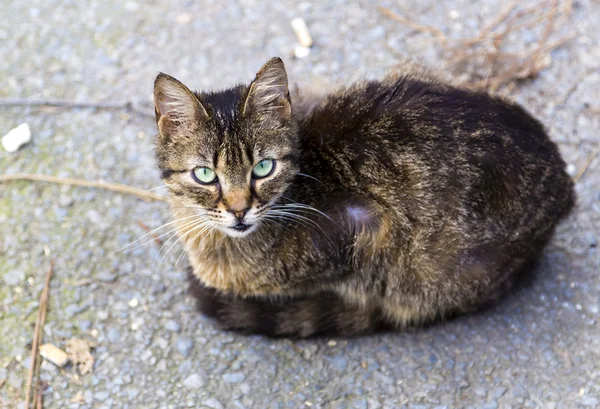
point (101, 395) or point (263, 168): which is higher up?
point (263, 168)

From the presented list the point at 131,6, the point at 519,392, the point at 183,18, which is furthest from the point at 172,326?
the point at 131,6

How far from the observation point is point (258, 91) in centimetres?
236

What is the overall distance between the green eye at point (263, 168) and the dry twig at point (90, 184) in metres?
1.02

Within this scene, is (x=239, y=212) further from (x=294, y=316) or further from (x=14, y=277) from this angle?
(x=14, y=277)

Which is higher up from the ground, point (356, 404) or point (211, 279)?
point (211, 279)

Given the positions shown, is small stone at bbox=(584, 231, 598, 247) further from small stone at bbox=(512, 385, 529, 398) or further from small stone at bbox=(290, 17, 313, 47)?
small stone at bbox=(290, 17, 313, 47)

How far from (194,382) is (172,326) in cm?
29

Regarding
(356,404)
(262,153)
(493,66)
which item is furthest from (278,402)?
(493,66)

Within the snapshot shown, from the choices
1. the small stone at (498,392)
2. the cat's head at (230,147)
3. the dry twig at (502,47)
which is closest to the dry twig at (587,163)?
the dry twig at (502,47)

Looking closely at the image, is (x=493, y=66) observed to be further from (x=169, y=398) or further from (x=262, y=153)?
(x=169, y=398)

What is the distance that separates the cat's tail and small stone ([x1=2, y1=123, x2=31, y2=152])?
1.45m

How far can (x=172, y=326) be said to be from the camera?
2.89 meters

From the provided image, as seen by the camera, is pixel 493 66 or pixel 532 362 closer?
pixel 532 362

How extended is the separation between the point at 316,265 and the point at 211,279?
18.5 inches
